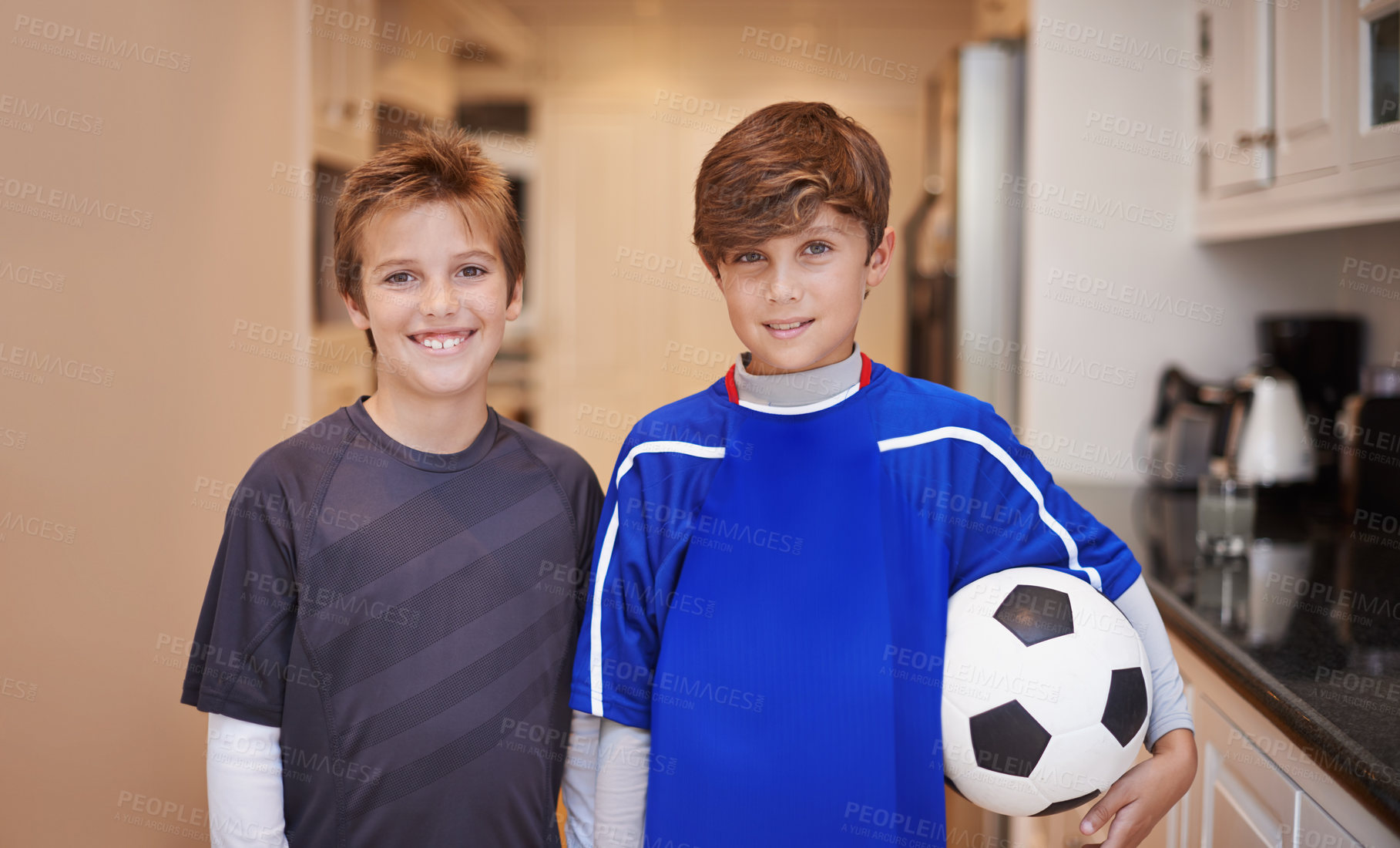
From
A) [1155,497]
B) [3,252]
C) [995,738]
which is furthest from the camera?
[1155,497]

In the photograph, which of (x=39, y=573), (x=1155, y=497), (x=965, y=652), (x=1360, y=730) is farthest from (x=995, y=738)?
(x=1155, y=497)

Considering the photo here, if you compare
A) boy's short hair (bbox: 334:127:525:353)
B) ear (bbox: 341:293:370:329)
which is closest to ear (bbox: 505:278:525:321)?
boy's short hair (bbox: 334:127:525:353)

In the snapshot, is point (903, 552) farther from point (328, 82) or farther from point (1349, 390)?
point (328, 82)

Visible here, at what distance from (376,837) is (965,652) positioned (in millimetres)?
680

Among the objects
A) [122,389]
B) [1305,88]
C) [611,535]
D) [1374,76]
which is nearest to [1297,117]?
[1305,88]

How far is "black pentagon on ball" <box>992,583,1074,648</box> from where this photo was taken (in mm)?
975

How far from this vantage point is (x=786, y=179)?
1022 millimetres

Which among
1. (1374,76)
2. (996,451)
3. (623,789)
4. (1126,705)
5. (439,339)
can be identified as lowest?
(623,789)

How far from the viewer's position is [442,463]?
117cm

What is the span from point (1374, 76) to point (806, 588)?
1.41 m

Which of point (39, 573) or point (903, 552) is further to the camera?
point (39, 573)

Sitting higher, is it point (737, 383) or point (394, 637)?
point (737, 383)

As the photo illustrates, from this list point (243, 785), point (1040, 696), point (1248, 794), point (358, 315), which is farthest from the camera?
point (1248, 794)

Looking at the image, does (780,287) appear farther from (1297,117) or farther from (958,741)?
(1297,117)
